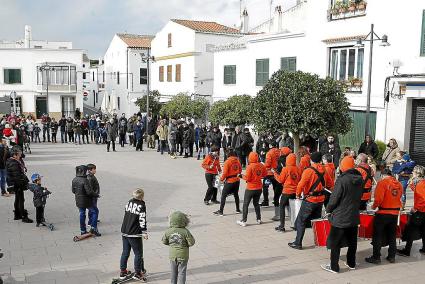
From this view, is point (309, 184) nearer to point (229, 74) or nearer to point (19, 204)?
point (19, 204)

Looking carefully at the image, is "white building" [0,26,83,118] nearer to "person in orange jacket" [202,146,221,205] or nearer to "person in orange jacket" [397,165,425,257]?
"person in orange jacket" [202,146,221,205]

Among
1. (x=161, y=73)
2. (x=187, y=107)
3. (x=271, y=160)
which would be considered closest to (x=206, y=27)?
→ (x=161, y=73)

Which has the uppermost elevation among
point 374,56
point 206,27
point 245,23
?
point 245,23

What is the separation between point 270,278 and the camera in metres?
7.61

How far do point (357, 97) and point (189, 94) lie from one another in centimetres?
1615

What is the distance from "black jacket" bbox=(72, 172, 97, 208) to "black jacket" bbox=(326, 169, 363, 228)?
471 centimetres

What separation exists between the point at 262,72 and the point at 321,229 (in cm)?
1767

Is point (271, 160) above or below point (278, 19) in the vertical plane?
below

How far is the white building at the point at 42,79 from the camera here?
4350 cm

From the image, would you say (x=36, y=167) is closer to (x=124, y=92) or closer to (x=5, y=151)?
(x=5, y=151)

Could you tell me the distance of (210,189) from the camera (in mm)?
12477

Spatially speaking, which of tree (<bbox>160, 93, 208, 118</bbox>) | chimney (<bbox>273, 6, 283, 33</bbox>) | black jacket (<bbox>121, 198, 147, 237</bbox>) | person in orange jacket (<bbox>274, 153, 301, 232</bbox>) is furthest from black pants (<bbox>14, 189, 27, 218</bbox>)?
chimney (<bbox>273, 6, 283, 33</bbox>)

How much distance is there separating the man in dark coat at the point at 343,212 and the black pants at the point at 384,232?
630mm

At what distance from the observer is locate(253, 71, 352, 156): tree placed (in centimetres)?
1285
